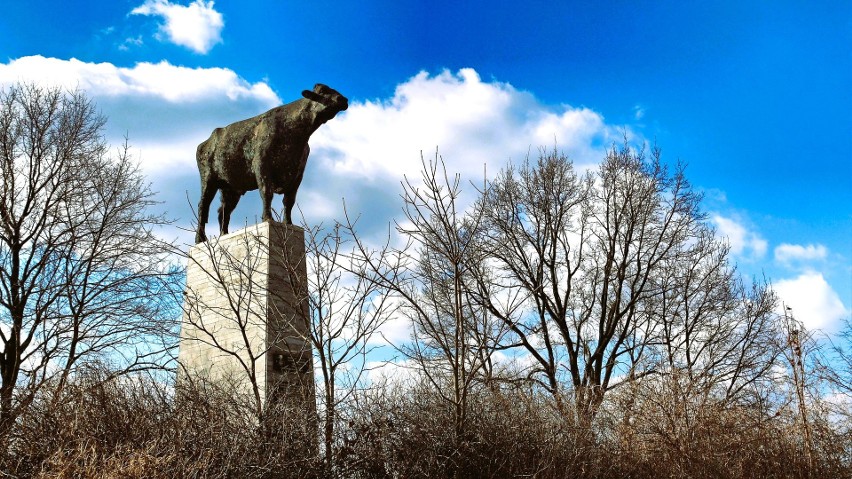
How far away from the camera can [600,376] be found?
1911 cm

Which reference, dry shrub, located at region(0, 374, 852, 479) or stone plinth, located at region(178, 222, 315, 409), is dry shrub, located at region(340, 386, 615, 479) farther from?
stone plinth, located at region(178, 222, 315, 409)

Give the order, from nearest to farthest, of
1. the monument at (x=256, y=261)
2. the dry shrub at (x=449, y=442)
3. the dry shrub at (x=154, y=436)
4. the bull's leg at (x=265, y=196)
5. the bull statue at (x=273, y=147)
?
the dry shrub at (x=154, y=436), the dry shrub at (x=449, y=442), the monument at (x=256, y=261), the bull's leg at (x=265, y=196), the bull statue at (x=273, y=147)

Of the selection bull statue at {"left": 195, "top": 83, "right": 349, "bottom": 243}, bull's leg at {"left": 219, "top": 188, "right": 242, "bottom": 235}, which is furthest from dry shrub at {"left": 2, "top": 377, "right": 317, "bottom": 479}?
bull's leg at {"left": 219, "top": 188, "right": 242, "bottom": 235}

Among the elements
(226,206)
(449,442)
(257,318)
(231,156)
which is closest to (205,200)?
(226,206)

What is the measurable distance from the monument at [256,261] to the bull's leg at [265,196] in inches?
0.6

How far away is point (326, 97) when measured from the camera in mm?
12930

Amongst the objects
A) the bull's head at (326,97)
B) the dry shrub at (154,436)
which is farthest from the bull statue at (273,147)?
the dry shrub at (154,436)

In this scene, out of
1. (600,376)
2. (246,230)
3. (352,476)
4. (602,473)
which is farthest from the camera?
(600,376)

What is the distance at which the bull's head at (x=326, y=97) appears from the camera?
12922 mm

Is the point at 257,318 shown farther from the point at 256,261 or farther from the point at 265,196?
the point at 265,196

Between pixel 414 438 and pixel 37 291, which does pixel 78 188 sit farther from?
pixel 414 438

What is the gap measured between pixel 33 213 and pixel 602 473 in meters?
12.4

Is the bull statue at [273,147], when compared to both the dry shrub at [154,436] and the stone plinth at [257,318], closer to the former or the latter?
the stone plinth at [257,318]

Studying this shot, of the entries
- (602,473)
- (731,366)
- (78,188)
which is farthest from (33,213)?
(731,366)
